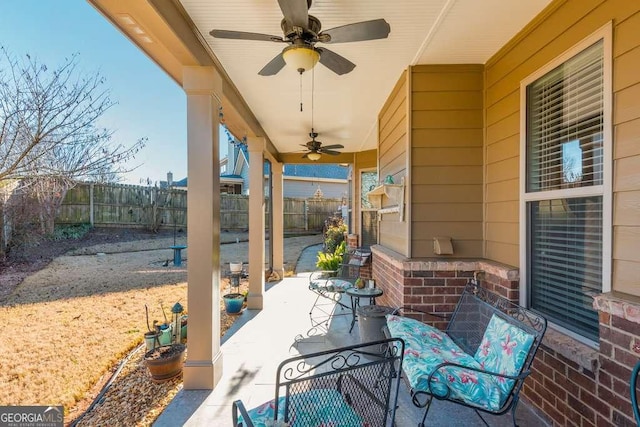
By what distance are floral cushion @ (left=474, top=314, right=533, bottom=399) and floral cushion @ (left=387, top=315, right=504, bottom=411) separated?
0.06 meters

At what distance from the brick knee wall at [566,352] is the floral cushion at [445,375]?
0.47 m

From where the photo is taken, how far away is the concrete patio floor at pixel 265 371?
2219 millimetres

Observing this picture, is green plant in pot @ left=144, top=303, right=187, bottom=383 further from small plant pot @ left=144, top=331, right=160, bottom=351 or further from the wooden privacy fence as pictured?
the wooden privacy fence

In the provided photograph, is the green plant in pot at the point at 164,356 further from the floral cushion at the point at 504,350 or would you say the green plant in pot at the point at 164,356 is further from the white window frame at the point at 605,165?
the white window frame at the point at 605,165

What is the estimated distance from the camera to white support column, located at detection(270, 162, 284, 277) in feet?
23.1

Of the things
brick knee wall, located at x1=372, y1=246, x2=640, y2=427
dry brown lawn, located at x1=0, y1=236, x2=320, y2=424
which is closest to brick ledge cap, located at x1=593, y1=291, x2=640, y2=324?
brick knee wall, located at x1=372, y1=246, x2=640, y2=427

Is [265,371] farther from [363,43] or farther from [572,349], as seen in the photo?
[363,43]

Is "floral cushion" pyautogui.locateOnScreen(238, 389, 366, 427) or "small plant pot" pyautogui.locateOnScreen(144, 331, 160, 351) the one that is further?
"small plant pot" pyautogui.locateOnScreen(144, 331, 160, 351)

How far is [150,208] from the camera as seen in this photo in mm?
11938

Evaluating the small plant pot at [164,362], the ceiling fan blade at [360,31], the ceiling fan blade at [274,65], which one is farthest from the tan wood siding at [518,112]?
the small plant pot at [164,362]

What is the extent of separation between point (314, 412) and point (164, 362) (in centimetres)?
179

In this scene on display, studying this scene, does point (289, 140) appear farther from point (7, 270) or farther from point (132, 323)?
point (7, 270)

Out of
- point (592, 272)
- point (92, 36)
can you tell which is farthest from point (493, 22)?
point (92, 36)

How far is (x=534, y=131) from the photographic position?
2.48 m
